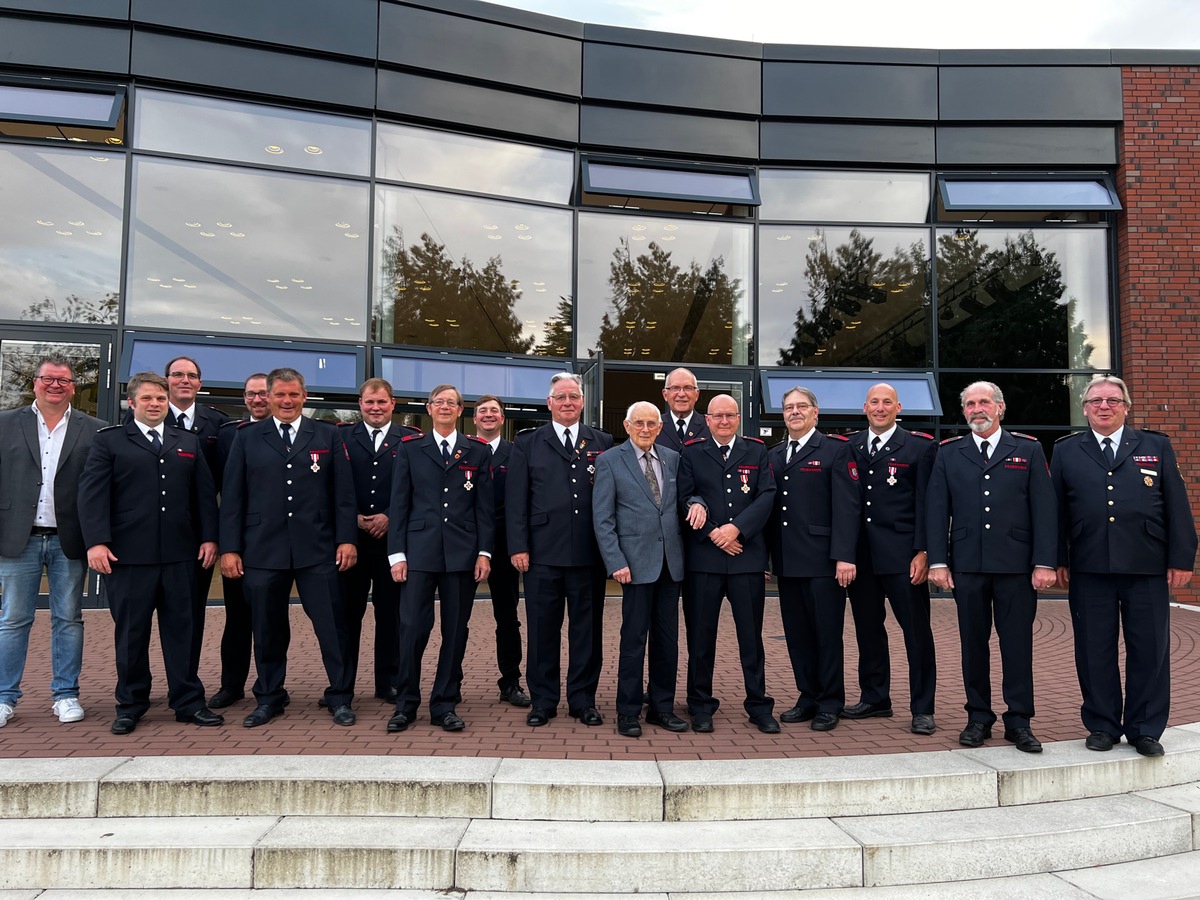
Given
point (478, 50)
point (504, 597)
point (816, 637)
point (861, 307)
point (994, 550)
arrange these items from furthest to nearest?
point (861, 307) < point (478, 50) < point (504, 597) < point (816, 637) < point (994, 550)

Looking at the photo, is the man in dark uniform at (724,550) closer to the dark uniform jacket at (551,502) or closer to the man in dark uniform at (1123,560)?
the dark uniform jacket at (551,502)

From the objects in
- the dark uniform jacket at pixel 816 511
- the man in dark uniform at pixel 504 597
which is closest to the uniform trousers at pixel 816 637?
the dark uniform jacket at pixel 816 511

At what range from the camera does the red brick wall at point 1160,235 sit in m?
11.1

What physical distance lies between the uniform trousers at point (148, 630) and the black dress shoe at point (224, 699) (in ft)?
0.99

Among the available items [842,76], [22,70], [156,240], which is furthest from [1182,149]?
[22,70]

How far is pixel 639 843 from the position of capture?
11.7 ft

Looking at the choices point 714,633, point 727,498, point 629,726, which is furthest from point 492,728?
point 727,498

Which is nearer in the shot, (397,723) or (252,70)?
(397,723)

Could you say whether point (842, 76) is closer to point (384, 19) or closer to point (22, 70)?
point (384, 19)

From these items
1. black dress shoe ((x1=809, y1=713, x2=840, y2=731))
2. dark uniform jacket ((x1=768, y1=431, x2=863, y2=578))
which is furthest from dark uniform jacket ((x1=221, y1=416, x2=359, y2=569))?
black dress shoe ((x1=809, y1=713, x2=840, y2=731))

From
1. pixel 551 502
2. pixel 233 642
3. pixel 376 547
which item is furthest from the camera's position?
pixel 376 547

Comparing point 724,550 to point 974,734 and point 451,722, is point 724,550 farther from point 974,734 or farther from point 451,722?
point 451,722

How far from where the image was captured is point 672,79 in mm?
11195

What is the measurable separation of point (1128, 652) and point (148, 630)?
220 inches
